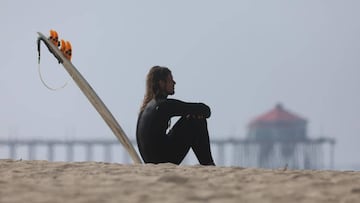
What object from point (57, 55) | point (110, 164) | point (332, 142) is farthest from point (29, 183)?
point (332, 142)

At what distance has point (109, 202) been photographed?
7230 mm

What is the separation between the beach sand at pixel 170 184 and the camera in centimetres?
745

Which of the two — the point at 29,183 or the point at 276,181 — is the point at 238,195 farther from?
the point at 29,183

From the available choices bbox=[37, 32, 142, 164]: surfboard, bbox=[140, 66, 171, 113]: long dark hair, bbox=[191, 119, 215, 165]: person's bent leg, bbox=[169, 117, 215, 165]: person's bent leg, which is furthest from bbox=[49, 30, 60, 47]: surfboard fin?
bbox=[191, 119, 215, 165]: person's bent leg

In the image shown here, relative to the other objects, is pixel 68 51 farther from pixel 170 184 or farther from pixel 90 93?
pixel 170 184

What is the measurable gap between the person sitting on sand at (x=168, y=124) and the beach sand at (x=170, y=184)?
57cm

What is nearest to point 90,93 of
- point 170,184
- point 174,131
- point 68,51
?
point 68,51

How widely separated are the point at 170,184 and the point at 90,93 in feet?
11.1

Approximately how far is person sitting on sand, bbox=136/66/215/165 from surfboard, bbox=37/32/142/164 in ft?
2.25

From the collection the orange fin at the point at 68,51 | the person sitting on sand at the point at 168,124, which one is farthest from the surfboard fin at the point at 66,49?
the person sitting on sand at the point at 168,124

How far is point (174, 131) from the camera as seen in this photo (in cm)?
1010

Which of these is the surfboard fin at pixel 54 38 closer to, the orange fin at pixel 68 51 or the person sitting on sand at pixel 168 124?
the orange fin at pixel 68 51

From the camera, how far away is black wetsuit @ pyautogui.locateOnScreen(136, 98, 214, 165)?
32.8ft

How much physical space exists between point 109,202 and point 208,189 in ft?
3.11
